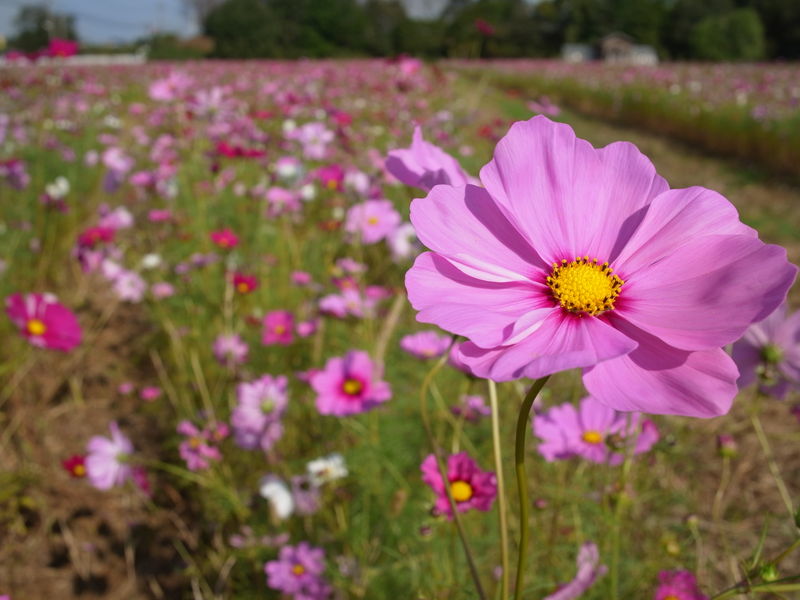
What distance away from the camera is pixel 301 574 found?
956 millimetres

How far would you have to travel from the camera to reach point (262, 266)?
2096 mm

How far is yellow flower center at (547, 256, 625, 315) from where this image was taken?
1.28 feet

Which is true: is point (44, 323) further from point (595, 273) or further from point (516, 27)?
point (516, 27)

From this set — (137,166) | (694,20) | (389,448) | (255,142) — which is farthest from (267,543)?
(694,20)

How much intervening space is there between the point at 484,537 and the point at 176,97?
2.08m

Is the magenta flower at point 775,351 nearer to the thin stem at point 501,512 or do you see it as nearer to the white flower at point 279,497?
the thin stem at point 501,512

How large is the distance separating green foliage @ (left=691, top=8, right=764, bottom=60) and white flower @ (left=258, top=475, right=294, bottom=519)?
27.8m

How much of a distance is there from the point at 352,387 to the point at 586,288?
0.71 metres

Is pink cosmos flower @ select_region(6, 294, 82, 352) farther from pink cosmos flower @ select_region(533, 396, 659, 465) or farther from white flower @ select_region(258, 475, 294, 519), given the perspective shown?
pink cosmos flower @ select_region(533, 396, 659, 465)

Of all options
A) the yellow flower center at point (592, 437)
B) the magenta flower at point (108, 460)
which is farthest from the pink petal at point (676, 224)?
the magenta flower at point (108, 460)

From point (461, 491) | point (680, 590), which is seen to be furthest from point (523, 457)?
point (680, 590)

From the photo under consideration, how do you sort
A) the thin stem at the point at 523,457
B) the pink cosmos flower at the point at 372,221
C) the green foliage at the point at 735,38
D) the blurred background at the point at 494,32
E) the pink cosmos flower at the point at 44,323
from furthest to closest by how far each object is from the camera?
the green foliage at the point at 735,38 → the blurred background at the point at 494,32 → the pink cosmos flower at the point at 372,221 → the pink cosmos flower at the point at 44,323 → the thin stem at the point at 523,457

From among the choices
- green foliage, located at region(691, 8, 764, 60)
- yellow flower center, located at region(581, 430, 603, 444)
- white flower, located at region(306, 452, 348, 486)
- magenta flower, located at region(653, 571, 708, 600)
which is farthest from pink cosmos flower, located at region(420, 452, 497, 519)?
green foliage, located at region(691, 8, 764, 60)

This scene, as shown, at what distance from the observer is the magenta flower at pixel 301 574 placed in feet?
3.07
